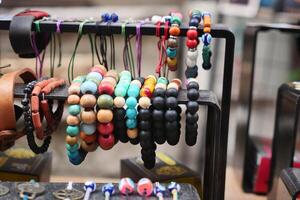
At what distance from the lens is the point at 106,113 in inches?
27.7

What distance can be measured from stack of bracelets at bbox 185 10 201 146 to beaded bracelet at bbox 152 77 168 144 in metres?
0.04

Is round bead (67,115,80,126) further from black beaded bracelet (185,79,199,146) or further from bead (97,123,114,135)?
black beaded bracelet (185,79,199,146)

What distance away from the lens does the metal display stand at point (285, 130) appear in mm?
1032

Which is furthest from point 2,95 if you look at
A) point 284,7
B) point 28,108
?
point 284,7

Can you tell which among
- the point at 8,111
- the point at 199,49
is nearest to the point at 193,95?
the point at 8,111

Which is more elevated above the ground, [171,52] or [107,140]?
[171,52]

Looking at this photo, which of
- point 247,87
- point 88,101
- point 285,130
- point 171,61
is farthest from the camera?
point 247,87

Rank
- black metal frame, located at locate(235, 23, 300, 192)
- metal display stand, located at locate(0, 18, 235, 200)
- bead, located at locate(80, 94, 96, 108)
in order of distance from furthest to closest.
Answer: black metal frame, located at locate(235, 23, 300, 192), metal display stand, located at locate(0, 18, 235, 200), bead, located at locate(80, 94, 96, 108)

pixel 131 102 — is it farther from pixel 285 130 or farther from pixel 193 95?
pixel 285 130

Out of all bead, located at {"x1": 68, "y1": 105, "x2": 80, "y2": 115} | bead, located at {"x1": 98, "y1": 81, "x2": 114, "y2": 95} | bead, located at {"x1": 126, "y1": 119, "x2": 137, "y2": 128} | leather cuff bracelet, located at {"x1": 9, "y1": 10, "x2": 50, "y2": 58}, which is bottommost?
bead, located at {"x1": 126, "y1": 119, "x2": 137, "y2": 128}

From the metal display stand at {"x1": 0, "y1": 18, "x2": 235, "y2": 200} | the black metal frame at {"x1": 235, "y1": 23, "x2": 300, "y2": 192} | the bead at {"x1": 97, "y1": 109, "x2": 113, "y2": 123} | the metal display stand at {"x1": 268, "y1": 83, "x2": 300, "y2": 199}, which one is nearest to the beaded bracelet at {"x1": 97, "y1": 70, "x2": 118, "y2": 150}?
the bead at {"x1": 97, "y1": 109, "x2": 113, "y2": 123}

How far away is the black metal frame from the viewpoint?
123cm

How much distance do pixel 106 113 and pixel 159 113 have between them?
0.09 m

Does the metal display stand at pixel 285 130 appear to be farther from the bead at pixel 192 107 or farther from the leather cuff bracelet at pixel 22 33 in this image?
the leather cuff bracelet at pixel 22 33
